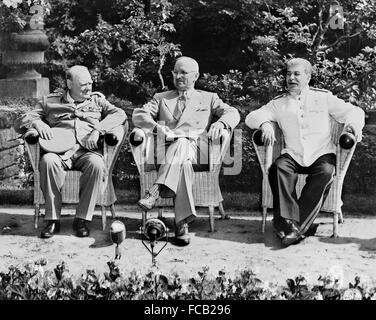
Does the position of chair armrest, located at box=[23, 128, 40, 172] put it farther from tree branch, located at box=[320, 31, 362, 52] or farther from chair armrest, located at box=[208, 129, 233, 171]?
tree branch, located at box=[320, 31, 362, 52]

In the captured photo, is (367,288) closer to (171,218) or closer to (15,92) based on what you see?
(171,218)

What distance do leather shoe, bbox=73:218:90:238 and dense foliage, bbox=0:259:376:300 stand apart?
1.38 metres

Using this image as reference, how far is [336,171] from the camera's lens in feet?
20.7

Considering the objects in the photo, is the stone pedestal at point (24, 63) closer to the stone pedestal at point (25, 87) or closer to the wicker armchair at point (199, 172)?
the stone pedestal at point (25, 87)

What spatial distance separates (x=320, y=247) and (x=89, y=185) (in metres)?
2.01

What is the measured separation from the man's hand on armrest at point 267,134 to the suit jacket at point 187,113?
1.00 ft

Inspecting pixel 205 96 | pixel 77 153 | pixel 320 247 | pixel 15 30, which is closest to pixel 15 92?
pixel 15 30

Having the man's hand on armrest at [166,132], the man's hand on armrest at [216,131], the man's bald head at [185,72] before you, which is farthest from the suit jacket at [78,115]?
the man's hand on armrest at [216,131]

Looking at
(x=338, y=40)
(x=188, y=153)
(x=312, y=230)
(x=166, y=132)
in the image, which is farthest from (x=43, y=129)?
(x=338, y=40)

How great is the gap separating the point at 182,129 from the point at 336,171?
1.39 meters

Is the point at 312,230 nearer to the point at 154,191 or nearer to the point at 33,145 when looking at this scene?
the point at 154,191

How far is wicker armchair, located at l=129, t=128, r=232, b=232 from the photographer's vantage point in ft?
21.1

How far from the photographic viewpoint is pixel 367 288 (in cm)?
505

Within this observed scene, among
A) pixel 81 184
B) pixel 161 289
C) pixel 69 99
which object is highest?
pixel 69 99
